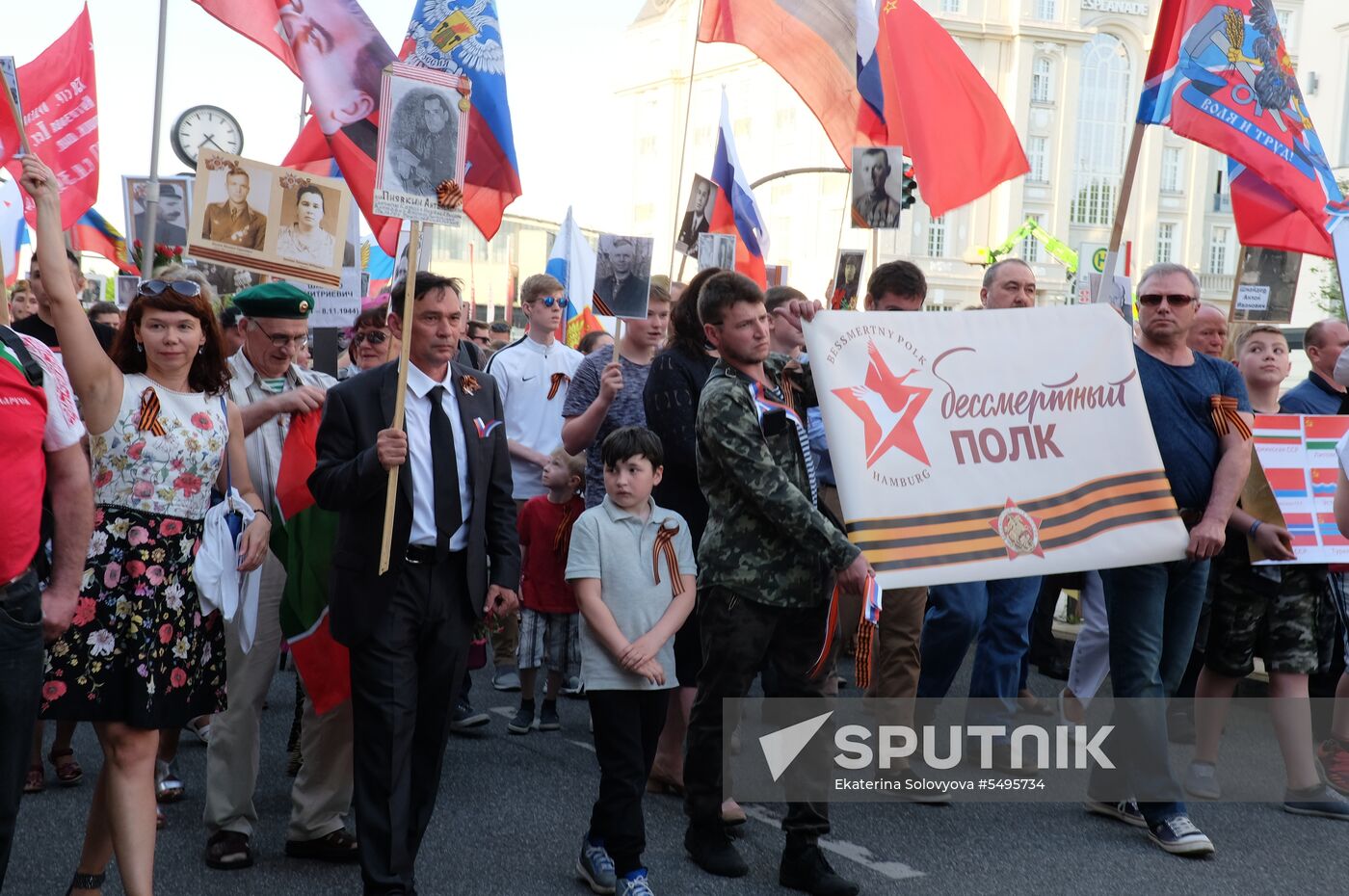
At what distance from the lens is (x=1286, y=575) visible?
20.7ft

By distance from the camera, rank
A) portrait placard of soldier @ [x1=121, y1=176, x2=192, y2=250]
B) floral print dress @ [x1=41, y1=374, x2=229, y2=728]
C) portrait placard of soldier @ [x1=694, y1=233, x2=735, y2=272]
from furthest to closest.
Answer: portrait placard of soldier @ [x1=121, y1=176, x2=192, y2=250] < portrait placard of soldier @ [x1=694, y1=233, x2=735, y2=272] < floral print dress @ [x1=41, y1=374, x2=229, y2=728]

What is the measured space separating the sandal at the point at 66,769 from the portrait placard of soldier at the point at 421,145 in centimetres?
300

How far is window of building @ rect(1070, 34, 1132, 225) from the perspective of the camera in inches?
2803

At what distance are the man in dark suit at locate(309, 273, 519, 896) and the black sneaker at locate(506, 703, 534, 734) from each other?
2.51 meters

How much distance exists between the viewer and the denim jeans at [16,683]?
335cm

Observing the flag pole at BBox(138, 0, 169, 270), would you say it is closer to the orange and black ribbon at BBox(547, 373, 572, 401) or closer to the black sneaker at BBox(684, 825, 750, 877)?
the orange and black ribbon at BBox(547, 373, 572, 401)

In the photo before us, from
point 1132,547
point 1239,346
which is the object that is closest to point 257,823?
point 1132,547

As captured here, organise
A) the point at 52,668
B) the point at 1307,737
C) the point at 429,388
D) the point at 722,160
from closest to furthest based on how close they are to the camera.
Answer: the point at 52,668, the point at 429,388, the point at 1307,737, the point at 722,160

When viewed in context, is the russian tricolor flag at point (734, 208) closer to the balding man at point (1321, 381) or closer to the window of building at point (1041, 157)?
the balding man at point (1321, 381)

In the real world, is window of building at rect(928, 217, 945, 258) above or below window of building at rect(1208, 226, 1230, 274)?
below

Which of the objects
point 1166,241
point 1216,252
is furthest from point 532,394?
point 1216,252

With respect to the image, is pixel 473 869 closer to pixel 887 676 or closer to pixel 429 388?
pixel 429 388

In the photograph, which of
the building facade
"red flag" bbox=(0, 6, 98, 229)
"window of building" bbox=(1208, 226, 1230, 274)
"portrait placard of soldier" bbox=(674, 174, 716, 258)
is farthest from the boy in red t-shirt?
"window of building" bbox=(1208, 226, 1230, 274)

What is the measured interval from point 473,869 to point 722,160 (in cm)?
753
